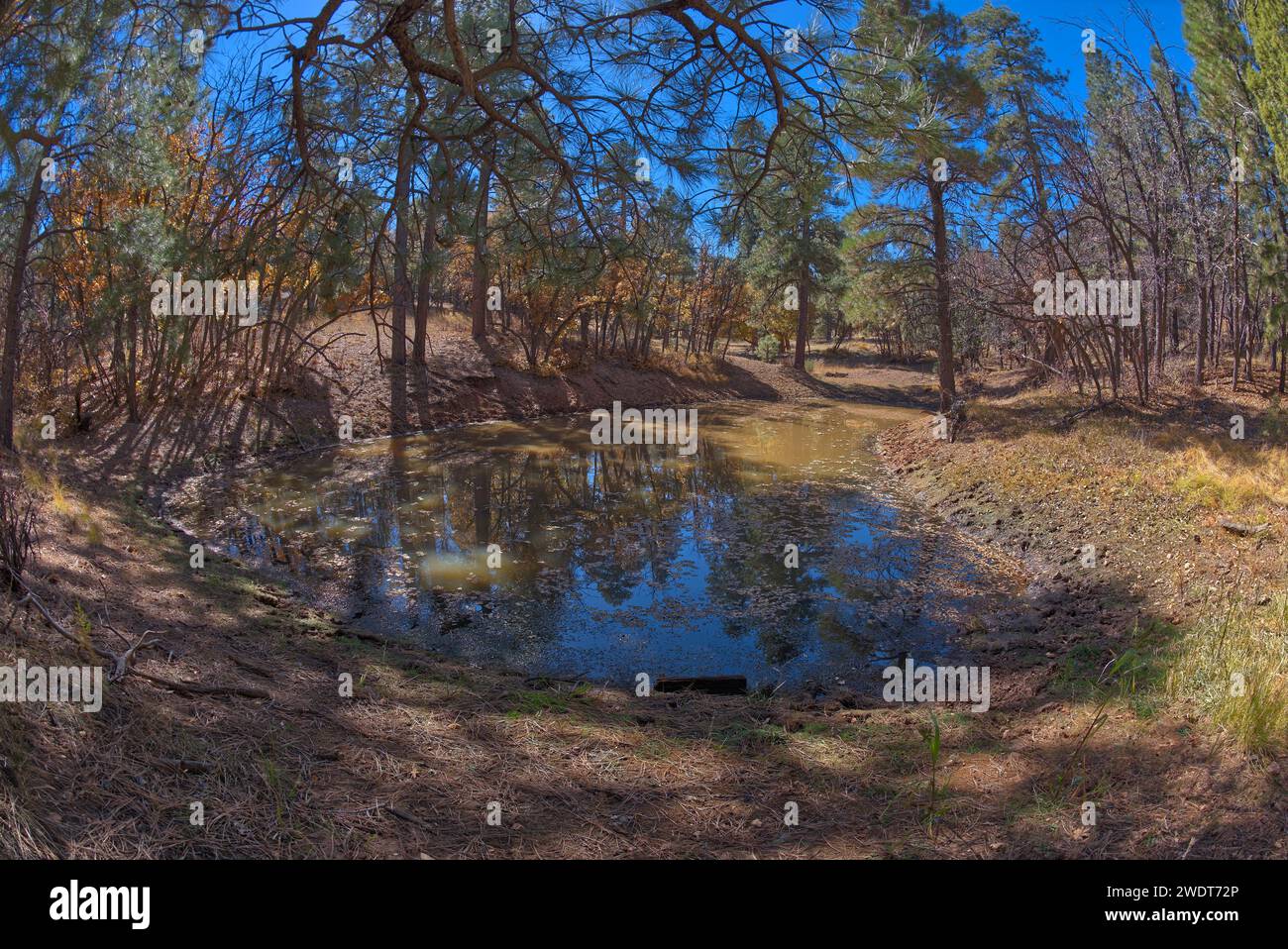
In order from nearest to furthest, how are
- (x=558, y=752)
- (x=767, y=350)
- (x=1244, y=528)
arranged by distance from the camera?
(x=558, y=752)
(x=1244, y=528)
(x=767, y=350)

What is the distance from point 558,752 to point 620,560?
5284mm

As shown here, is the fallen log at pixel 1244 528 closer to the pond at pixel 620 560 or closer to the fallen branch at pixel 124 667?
the pond at pixel 620 560

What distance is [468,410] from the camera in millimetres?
21703

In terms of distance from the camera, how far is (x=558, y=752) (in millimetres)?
4031

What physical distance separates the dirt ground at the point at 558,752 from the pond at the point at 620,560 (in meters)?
0.70

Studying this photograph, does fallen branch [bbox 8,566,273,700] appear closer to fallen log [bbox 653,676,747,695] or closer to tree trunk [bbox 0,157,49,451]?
fallen log [bbox 653,676,747,695]

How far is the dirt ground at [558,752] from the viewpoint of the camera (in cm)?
287

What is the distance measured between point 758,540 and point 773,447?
8.89 meters

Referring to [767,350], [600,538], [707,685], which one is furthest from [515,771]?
[767,350]

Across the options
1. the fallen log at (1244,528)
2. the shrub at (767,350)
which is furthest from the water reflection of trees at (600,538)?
the shrub at (767,350)

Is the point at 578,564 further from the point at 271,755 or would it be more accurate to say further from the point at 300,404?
the point at 300,404

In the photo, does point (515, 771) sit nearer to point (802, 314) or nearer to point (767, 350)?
point (802, 314)
